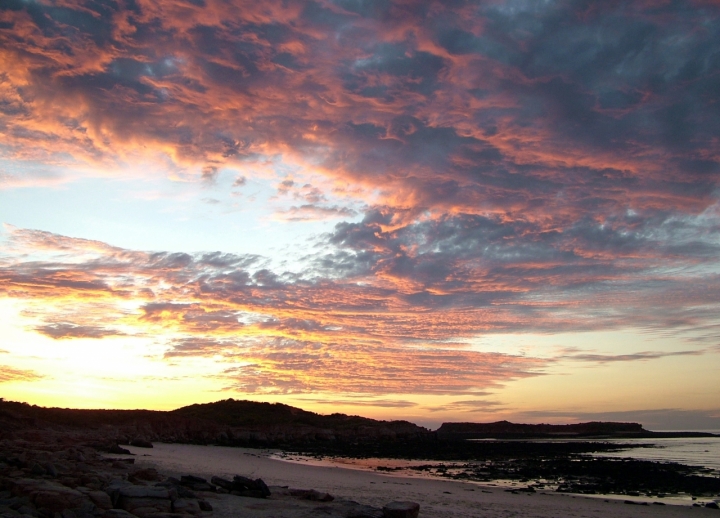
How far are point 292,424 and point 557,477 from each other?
222ft

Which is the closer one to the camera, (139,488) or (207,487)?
(139,488)

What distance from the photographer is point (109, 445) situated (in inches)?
1400

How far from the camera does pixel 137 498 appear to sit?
13.8m

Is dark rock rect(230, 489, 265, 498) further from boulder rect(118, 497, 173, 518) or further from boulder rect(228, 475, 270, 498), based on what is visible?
boulder rect(118, 497, 173, 518)

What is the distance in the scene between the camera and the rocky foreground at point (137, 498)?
40.8 feet

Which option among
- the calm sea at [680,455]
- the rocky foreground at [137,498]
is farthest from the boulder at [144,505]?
the calm sea at [680,455]

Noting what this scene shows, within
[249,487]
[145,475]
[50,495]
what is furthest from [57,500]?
[249,487]

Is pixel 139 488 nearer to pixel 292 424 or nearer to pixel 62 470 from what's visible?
pixel 62 470

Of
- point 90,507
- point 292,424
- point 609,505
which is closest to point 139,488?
point 90,507

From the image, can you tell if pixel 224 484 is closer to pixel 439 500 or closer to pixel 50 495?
pixel 50 495

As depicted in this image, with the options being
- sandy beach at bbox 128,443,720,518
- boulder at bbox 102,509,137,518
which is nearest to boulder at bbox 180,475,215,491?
sandy beach at bbox 128,443,720,518

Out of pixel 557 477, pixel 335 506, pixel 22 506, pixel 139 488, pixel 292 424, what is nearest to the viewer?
pixel 22 506

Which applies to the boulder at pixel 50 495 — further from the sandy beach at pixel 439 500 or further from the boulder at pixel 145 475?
the boulder at pixel 145 475

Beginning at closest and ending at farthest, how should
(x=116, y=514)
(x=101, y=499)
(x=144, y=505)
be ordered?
(x=116, y=514) → (x=101, y=499) → (x=144, y=505)
